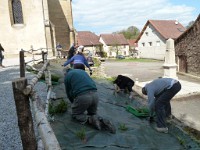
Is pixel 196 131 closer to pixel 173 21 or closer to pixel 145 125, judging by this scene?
pixel 145 125

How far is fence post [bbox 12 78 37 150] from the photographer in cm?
208

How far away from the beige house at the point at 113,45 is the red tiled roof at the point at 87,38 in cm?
255

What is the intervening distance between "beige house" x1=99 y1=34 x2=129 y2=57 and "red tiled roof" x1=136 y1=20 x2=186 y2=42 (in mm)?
15927

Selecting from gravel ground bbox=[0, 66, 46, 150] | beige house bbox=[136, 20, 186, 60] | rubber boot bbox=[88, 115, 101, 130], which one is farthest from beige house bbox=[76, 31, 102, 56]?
rubber boot bbox=[88, 115, 101, 130]

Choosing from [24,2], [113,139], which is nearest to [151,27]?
[24,2]

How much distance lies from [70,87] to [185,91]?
10008mm

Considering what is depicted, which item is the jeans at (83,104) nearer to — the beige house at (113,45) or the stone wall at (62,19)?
the stone wall at (62,19)

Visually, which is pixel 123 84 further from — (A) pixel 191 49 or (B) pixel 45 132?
(A) pixel 191 49

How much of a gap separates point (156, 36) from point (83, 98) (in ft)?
130

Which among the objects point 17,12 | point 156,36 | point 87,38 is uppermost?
point 17,12

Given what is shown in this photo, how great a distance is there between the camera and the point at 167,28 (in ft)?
142

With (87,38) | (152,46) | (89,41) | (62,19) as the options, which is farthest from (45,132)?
(87,38)

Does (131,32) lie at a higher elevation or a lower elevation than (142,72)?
higher

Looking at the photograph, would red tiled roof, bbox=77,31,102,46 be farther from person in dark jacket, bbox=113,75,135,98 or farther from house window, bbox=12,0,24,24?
person in dark jacket, bbox=113,75,135,98
